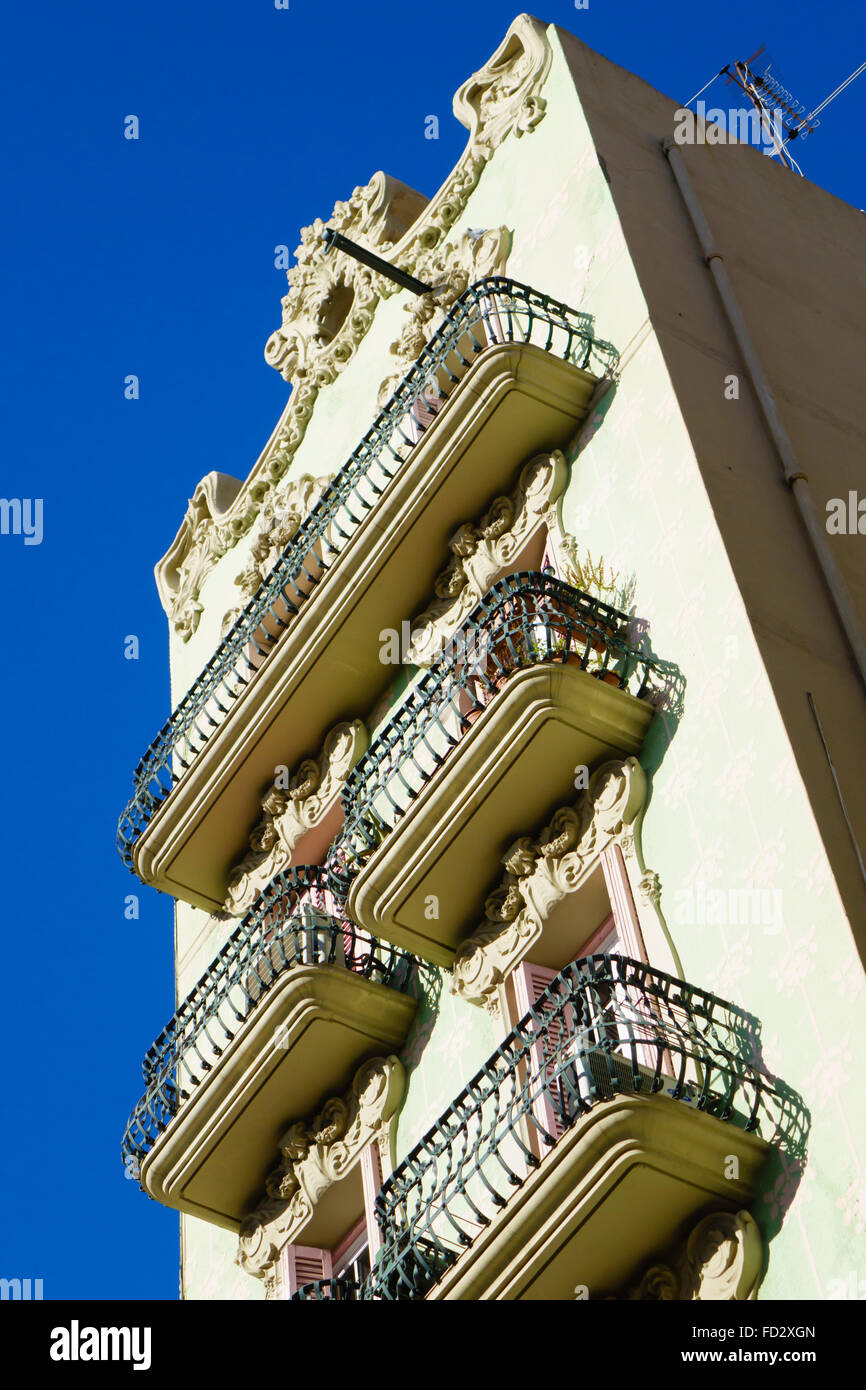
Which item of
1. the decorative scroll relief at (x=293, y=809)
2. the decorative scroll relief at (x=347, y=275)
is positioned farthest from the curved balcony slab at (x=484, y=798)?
the decorative scroll relief at (x=347, y=275)

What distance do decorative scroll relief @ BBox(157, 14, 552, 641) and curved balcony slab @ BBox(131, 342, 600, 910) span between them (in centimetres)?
330

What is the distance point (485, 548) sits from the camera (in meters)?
15.7

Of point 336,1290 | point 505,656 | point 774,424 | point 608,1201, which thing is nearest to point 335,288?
point 774,424

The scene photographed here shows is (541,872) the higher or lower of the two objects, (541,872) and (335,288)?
the lower

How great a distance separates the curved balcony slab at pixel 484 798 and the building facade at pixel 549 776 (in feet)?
0.09

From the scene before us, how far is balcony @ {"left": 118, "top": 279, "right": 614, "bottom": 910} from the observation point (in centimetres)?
1519

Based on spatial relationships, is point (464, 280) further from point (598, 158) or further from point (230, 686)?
point (230, 686)

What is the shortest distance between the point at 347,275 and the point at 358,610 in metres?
6.08

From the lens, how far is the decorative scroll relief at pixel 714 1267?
9.87 m

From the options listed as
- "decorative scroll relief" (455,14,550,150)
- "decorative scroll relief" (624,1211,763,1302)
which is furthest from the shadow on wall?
"decorative scroll relief" (455,14,550,150)

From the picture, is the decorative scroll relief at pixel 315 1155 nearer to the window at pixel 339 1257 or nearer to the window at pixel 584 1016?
the window at pixel 339 1257

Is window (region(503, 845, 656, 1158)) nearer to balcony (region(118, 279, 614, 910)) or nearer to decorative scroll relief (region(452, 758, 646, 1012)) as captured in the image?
decorative scroll relief (region(452, 758, 646, 1012))

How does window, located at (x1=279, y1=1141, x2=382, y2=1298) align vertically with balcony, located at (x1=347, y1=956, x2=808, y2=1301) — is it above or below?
above

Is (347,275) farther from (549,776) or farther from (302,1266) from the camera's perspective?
Answer: (302,1266)
